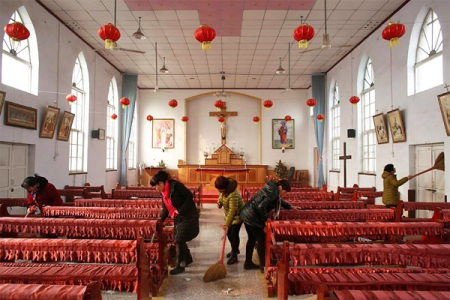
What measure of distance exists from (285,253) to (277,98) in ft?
49.1

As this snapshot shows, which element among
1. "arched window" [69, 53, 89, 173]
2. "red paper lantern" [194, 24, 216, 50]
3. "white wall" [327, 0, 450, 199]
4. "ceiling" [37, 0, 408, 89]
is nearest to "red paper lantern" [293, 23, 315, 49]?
"red paper lantern" [194, 24, 216, 50]

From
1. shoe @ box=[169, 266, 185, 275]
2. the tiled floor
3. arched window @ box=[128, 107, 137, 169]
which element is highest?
arched window @ box=[128, 107, 137, 169]

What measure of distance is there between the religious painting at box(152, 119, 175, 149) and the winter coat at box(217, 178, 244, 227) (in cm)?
1254

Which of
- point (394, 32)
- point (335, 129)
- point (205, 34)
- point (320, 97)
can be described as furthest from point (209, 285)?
point (320, 97)

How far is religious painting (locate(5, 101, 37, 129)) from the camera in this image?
261 inches

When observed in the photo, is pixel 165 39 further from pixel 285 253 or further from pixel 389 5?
pixel 285 253

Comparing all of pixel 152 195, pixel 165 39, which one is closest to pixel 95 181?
pixel 152 195

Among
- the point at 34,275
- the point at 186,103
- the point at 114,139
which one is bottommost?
the point at 34,275

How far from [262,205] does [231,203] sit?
594 millimetres

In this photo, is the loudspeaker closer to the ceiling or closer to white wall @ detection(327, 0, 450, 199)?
white wall @ detection(327, 0, 450, 199)

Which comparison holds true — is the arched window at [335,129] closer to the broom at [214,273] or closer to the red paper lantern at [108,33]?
the red paper lantern at [108,33]

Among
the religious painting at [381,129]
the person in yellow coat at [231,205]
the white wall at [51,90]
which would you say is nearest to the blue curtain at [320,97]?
the religious painting at [381,129]

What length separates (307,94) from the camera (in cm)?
1667

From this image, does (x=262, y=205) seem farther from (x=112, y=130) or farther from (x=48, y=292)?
(x=112, y=130)
